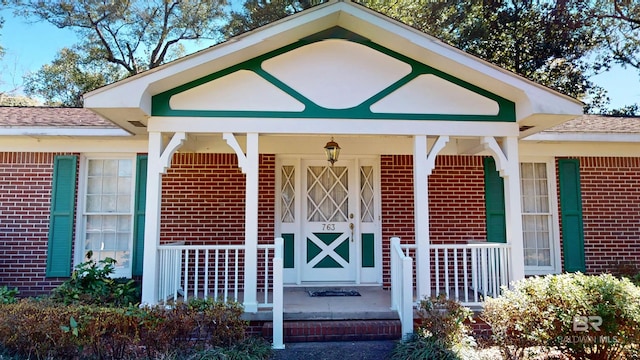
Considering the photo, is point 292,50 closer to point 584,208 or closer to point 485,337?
point 485,337

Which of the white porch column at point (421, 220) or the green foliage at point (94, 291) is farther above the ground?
the white porch column at point (421, 220)

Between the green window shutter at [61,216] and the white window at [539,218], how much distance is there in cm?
767

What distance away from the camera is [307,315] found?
518 cm

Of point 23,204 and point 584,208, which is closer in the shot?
point 23,204

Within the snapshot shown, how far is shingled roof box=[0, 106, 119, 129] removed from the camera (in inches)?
251

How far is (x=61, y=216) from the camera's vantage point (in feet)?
21.7

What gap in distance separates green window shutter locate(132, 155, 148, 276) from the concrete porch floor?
2.46 meters

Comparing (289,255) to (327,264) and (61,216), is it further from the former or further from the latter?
(61,216)

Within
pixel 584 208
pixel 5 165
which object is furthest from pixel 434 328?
pixel 5 165

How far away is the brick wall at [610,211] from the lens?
23.2ft

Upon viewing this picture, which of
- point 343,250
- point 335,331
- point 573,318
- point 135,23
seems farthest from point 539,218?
point 135,23

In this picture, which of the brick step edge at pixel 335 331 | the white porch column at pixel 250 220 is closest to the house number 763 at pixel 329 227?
the white porch column at pixel 250 220

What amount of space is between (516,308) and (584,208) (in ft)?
12.4

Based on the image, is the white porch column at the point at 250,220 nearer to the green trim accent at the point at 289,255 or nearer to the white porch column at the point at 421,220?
the green trim accent at the point at 289,255
